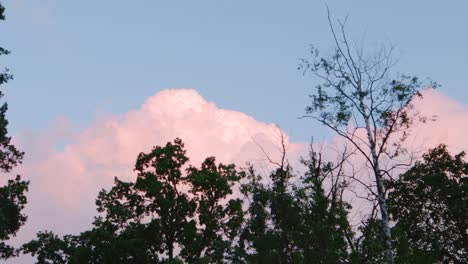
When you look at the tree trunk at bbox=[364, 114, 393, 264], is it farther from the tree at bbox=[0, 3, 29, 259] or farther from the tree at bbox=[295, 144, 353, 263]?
the tree at bbox=[0, 3, 29, 259]

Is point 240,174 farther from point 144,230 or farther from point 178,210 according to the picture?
point 144,230

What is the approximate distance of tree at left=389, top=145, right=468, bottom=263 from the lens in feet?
127

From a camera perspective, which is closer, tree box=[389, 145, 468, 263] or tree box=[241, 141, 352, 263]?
tree box=[241, 141, 352, 263]

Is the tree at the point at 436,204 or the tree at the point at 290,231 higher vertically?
the tree at the point at 436,204

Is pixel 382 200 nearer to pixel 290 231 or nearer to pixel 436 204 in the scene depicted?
pixel 290 231

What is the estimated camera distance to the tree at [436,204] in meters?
38.6

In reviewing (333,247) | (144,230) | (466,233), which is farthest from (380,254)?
(144,230)

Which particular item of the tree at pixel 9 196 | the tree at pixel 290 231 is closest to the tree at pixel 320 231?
the tree at pixel 290 231

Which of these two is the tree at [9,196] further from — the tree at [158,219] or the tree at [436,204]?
the tree at [436,204]

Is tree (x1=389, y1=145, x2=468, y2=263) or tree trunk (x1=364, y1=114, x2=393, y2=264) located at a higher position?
tree (x1=389, y1=145, x2=468, y2=263)

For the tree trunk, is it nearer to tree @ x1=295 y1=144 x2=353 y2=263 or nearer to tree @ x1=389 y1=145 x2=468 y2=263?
tree @ x1=295 y1=144 x2=353 y2=263

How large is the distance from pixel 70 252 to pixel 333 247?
27.9 m

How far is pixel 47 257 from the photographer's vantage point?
4184 cm

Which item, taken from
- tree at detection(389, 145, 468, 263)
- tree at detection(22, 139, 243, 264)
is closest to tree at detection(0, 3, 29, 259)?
tree at detection(22, 139, 243, 264)
